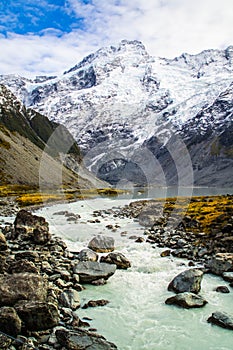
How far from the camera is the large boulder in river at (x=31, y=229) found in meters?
27.2

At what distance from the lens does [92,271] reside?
2006 centimetres

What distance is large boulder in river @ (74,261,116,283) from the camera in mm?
19484

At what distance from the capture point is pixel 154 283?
19859mm

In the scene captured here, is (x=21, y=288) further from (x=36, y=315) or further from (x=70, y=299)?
(x=70, y=299)

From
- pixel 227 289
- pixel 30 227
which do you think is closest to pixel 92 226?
pixel 30 227

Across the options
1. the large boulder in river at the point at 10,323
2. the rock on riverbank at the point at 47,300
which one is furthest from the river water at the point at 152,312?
the large boulder in river at the point at 10,323

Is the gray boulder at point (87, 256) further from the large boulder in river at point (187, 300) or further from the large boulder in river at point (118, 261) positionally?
the large boulder in river at point (187, 300)

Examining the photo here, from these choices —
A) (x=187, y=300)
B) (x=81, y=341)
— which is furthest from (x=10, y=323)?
(x=187, y=300)

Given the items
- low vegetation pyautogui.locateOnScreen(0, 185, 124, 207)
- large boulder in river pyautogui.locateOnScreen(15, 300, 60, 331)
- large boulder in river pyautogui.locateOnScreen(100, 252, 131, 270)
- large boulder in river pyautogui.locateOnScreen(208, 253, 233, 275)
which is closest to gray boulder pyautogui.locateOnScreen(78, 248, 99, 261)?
large boulder in river pyautogui.locateOnScreen(100, 252, 131, 270)

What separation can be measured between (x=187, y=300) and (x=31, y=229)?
18050mm

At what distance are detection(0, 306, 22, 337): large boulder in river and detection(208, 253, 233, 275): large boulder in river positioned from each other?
524 inches

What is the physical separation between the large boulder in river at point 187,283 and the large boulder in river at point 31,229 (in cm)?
1261

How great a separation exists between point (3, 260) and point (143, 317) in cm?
877

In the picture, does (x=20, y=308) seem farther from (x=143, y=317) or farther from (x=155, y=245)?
(x=155, y=245)
